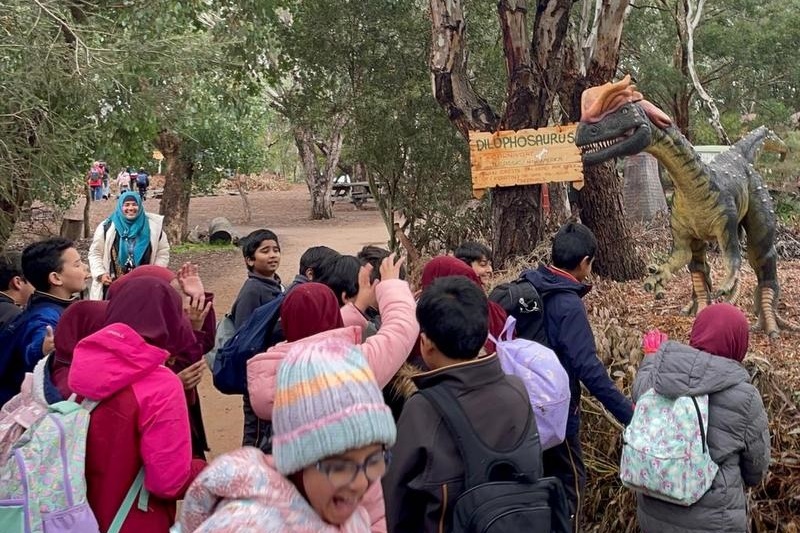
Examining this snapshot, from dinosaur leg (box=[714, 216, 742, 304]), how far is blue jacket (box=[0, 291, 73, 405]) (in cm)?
438

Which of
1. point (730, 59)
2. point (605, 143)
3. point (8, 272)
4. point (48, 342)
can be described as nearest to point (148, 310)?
point (48, 342)

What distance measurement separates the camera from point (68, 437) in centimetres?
217

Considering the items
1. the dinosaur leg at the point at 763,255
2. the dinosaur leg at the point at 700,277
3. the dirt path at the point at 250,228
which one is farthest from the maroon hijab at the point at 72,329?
the dinosaur leg at the point at 763,255

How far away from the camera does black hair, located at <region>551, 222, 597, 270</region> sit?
131 inches

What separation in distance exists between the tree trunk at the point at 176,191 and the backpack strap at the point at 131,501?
14945 millimetres

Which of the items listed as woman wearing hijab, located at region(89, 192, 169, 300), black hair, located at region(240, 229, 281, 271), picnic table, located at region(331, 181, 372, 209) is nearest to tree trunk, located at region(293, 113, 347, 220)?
picnic table, located at region(331, 181, 372, 209)

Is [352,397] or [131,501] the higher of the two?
[352,397]

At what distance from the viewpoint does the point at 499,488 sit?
2.04 metres

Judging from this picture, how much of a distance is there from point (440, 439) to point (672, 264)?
4.16 metres

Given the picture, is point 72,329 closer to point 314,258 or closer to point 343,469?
point 343,469

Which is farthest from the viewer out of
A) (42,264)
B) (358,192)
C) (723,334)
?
(358,192)

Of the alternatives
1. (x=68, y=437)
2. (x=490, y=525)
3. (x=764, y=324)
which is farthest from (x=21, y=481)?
(x=764, y=324)

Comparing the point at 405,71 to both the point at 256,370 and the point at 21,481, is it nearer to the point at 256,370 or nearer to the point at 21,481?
the point at 256,370

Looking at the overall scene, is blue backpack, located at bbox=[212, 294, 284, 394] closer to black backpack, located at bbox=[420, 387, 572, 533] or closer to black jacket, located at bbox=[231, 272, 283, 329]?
black jacket, located at bbox=[231, 272, 283, 329]
